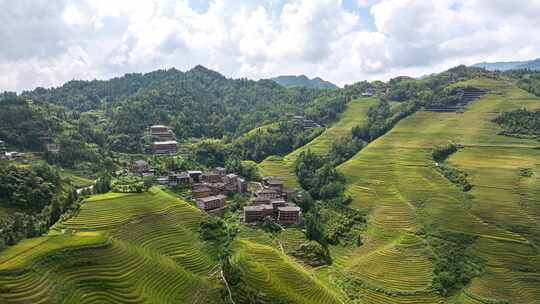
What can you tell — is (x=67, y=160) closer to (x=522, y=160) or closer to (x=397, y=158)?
(x=397, y=158)

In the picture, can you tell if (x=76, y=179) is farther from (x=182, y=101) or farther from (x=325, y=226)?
(x=182, y=101)

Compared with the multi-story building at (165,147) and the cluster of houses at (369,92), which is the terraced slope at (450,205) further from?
the cluster of houses at (369,92)

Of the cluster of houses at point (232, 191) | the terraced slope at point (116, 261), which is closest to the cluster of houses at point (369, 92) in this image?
the cluster of houses at point (232, 191)

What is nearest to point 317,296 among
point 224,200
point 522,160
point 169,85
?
point 224,200

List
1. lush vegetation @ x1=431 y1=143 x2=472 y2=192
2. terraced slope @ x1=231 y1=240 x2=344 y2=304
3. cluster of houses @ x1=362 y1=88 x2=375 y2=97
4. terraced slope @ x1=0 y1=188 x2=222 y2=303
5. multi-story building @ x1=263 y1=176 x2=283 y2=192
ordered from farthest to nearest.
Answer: cluster of houses @ x1=362 y1=88 x2=375 y2=97 < multi-story building @ x1=263 y1=176 x2=283 y2=192 < lush vegetation @ x1=431 y1=143 x2=472 y2=192 < terraced slope @ x1=231 y1=240 x2=344 y2=304 < terraced slope @ x1=0 y1=188 x2=222 y2=303

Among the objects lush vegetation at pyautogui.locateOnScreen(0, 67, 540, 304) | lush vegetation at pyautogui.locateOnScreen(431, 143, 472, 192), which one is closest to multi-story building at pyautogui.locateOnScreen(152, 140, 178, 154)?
lush vegetation at pyautogui.locateOnScreen(0, 67, 540, 304)

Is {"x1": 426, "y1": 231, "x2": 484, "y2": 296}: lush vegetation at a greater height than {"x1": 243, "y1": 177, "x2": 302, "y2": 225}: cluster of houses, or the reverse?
{"x1": 243, "y1": 177, "x2": 302, "y2": 225}: cluster of houses

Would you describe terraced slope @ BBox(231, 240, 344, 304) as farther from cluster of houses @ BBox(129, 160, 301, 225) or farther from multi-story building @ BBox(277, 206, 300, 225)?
multi-story building @ BBox(277, 206, 300, 225)

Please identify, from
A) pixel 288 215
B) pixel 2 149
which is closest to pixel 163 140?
pixel 2 149
